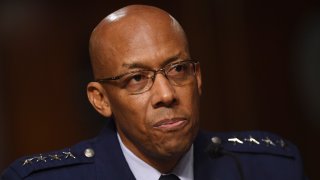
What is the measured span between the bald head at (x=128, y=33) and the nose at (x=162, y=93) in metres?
0.10

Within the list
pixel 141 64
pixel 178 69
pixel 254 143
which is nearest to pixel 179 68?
pixel 178 69

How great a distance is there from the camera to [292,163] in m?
1.92

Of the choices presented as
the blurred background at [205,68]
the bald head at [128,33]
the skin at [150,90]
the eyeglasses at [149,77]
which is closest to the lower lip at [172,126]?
the skin at [150,90]

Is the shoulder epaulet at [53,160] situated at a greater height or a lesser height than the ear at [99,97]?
lesser

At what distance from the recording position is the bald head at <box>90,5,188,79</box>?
1.67 m

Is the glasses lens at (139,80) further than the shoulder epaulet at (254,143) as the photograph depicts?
No

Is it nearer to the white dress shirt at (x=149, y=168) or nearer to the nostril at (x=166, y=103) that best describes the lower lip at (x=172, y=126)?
the nostril at (x=166, y=103)

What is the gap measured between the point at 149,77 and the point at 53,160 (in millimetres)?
395

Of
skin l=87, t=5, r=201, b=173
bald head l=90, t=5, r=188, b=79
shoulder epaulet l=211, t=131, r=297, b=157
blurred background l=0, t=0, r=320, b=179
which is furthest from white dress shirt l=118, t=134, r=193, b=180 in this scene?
blurred background l=0, t=0, r=320, b=179

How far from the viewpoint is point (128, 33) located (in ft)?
5.52

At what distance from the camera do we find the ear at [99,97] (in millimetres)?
1797

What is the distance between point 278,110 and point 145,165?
2.15 m

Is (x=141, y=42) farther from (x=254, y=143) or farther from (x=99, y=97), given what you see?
(x=254, y=143)

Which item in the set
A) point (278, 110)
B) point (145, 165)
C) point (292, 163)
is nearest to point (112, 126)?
point (145, 165)
